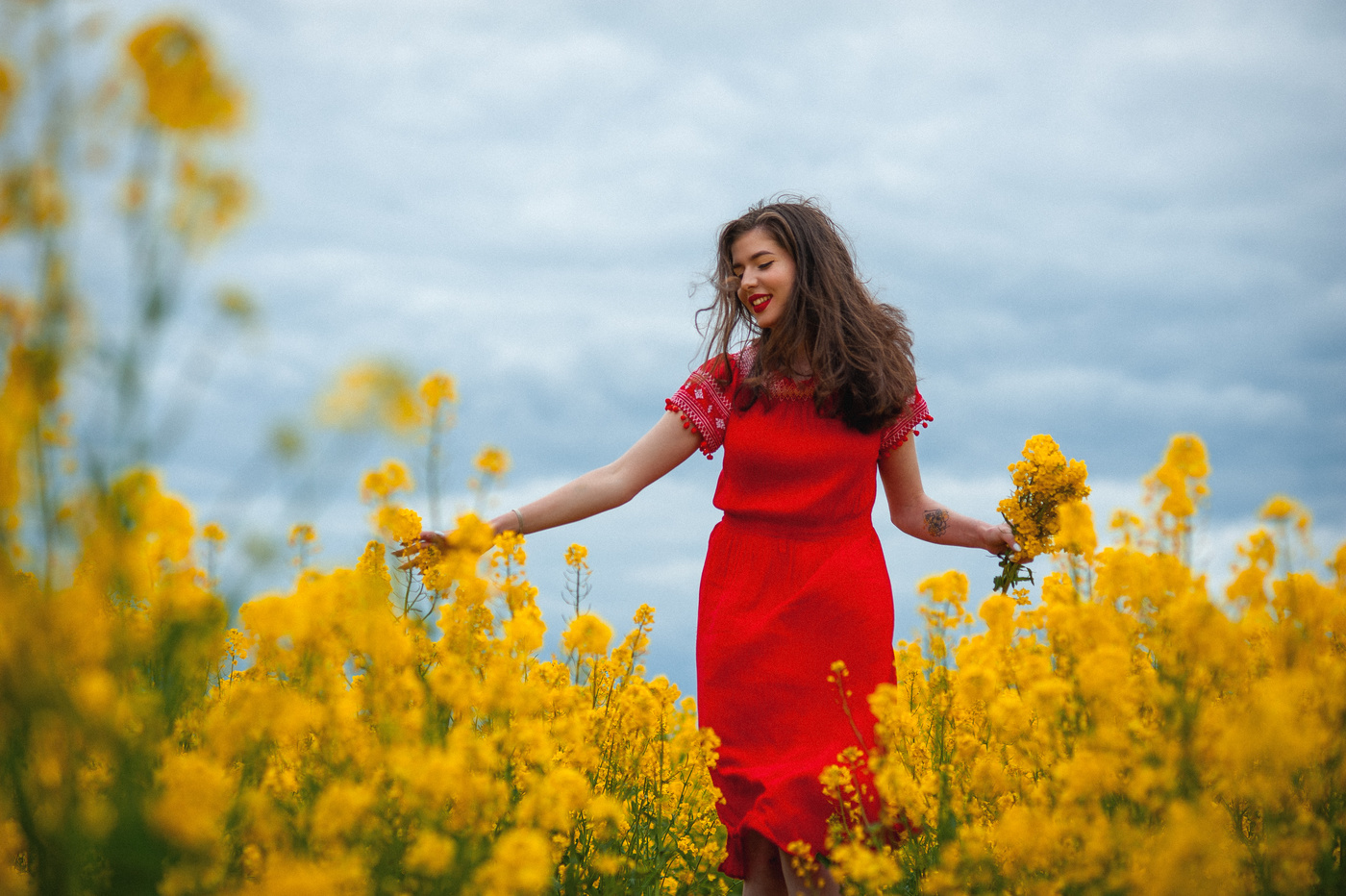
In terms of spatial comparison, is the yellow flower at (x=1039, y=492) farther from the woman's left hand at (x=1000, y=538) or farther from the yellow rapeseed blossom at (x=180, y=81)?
the yellow rapeseed blossom at (x=180, y=81)

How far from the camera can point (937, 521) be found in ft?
10.4

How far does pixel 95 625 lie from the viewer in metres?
1.61

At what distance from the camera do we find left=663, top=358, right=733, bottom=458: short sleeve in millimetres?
3070

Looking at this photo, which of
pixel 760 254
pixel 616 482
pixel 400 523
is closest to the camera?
pixel 400 523

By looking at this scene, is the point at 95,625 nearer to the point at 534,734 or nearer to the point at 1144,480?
the point at 534,734

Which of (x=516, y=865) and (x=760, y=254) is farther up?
(x=760, y=254)

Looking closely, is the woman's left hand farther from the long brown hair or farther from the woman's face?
the woman's face

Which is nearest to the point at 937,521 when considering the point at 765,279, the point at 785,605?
the point at 785,605

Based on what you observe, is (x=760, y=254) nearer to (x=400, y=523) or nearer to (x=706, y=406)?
(x=706, y=406)

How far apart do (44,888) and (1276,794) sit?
2133 mm

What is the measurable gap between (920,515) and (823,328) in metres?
0.70

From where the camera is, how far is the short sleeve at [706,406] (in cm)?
307

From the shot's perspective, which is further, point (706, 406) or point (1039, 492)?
point (706, 406)

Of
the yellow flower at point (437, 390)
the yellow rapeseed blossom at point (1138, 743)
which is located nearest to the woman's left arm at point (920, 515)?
the yellow rapeseed blossom at point (1138, 743)
